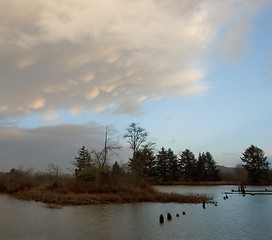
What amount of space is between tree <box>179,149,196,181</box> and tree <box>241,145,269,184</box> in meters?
15.2

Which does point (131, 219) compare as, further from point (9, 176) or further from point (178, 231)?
point (9, 176)

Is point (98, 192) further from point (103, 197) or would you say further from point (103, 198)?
point (103, 198)

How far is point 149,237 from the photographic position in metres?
15.2

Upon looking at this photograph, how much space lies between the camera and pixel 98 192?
120ft

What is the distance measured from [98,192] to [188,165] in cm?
5508

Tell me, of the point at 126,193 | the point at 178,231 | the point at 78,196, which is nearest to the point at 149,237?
the point at 178,231

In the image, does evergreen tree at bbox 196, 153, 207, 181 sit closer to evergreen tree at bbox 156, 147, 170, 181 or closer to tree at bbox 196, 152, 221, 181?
tree at bbox 196, 152, 221, 181

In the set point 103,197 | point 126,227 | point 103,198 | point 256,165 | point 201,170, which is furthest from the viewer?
point 201,170

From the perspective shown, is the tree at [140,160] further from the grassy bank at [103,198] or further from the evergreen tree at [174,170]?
the evergreen tree at [174,170]

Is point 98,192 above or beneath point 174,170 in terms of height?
beneath

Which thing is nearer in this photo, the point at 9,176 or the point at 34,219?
the point at 34,219

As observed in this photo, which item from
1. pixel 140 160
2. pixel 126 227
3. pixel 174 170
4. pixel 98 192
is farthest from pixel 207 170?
pixel 126 227

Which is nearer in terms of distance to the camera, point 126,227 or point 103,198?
point 126,227

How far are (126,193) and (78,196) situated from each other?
21.5ft
